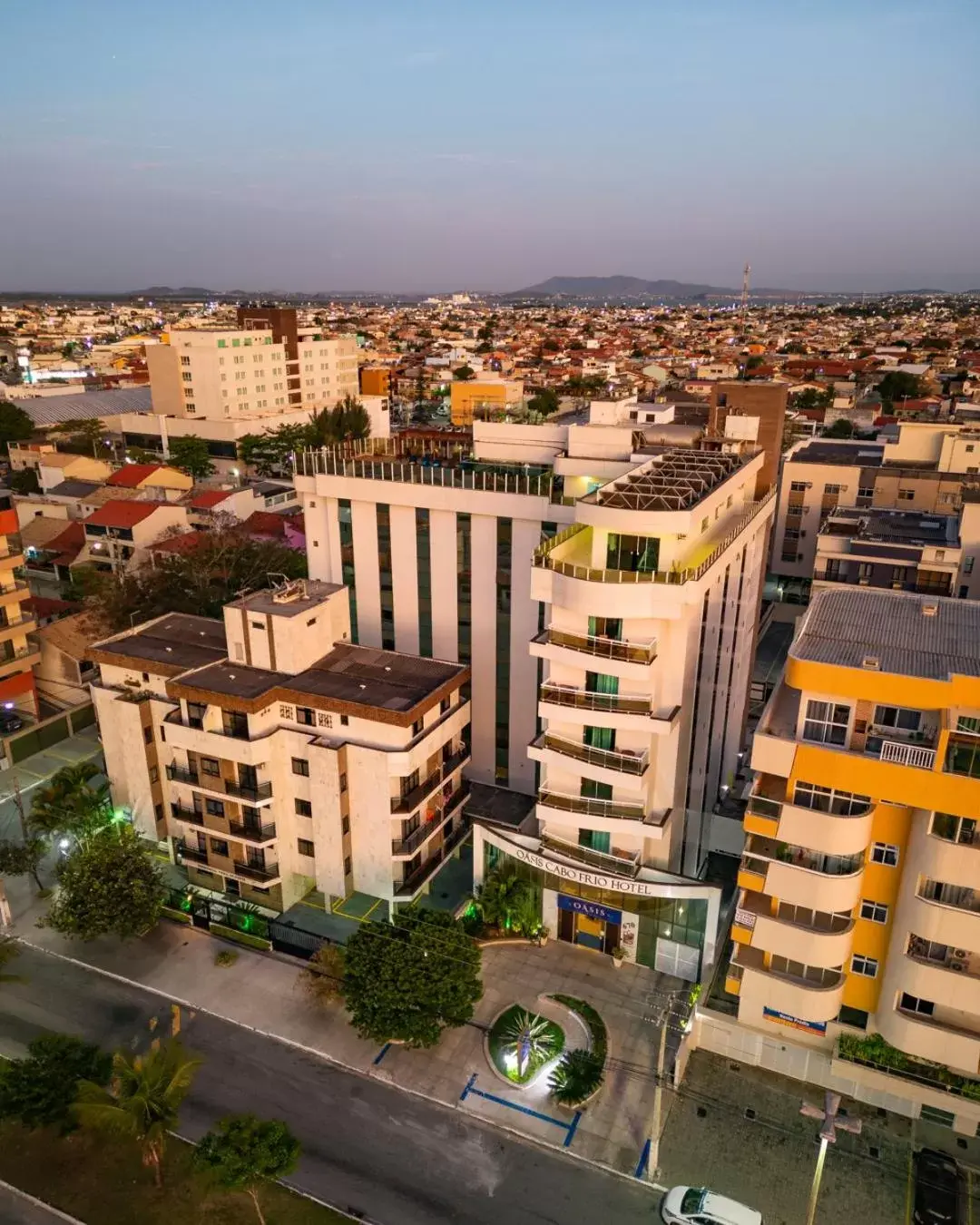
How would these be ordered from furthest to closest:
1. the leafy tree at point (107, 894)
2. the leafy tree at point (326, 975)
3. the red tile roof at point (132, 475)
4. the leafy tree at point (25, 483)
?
the leafy tree at point (25, 483), the red tile roof at point (132, 475), the leafy tree at point (107, 894), the leafy tree at point (326, 975)

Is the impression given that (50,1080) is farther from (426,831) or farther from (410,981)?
(426,831)

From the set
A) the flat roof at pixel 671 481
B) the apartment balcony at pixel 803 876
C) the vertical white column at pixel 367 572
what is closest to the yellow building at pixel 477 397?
the vertical white column at pixel 367 572

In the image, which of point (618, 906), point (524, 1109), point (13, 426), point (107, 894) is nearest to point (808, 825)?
point (618, 906)

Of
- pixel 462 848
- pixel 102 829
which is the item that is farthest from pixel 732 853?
pixel 102 829

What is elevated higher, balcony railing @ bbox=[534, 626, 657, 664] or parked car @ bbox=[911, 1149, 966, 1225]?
balcony railing @ bbox=[534, 626, 657, 664]

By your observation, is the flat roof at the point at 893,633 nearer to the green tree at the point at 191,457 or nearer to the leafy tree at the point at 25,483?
the green tree at the point at 191,457

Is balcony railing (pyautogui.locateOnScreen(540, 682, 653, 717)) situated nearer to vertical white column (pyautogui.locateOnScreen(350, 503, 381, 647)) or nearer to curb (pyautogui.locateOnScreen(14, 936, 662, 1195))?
curb (pyautogui.locateOnScreen(14, 936, 662, 1195))

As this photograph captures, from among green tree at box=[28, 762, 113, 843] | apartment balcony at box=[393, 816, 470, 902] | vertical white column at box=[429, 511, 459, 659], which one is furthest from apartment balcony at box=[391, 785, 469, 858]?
green tree at box=[28, 762, 113, 843]
